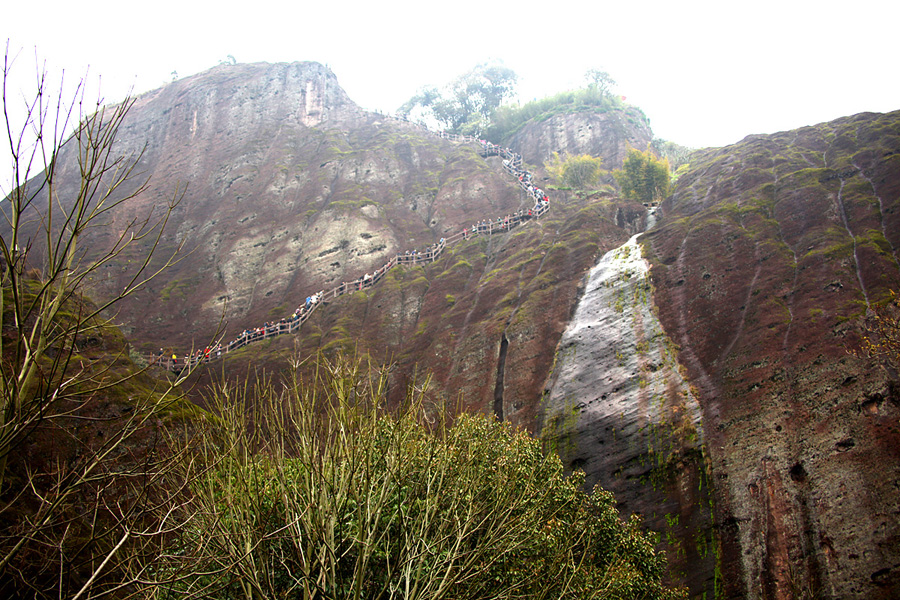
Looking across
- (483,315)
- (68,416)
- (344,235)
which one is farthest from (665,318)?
(344,235)

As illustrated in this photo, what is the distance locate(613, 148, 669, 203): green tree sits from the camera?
60.3 m

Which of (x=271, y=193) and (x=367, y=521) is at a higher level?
(x=271, y=193)

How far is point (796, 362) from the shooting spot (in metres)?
25.5

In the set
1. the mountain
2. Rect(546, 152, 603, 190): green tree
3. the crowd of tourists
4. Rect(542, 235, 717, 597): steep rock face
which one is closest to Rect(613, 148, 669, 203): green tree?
the mountain

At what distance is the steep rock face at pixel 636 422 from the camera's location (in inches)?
920

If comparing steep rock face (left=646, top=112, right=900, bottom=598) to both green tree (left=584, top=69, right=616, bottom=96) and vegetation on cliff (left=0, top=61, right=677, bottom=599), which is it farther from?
green tree (left=584, top=69, right=616, bottom=96)

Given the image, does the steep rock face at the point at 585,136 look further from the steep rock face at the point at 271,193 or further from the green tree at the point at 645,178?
the green tree at the point at 645,178

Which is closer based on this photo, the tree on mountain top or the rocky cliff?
the rocky cliff

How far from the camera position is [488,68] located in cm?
11638

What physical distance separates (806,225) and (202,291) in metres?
59.4

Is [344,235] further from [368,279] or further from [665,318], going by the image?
[665,318]

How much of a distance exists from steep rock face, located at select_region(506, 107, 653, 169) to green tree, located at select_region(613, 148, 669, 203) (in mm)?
20722

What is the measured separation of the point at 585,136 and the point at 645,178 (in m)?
30.4

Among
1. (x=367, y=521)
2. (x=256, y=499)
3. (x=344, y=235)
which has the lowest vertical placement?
(x=256, y=499)
